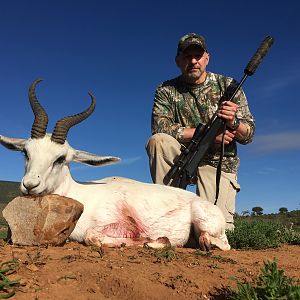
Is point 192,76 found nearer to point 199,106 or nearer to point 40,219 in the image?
point 199,106

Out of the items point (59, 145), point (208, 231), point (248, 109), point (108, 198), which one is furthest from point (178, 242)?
point (248, 109)

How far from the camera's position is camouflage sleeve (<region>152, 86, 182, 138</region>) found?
9.15 meters

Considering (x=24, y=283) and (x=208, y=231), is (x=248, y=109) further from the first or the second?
(x=24, y=283)

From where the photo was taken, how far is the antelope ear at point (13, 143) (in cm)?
613

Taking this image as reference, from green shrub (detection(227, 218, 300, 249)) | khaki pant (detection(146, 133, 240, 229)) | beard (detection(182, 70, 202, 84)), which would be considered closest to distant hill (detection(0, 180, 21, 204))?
beard (detection(182, 70, 202, 84))

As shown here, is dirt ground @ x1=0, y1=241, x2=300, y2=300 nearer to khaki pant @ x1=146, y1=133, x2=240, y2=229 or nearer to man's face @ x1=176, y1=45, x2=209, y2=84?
khaki pant @ x1=146, y1=133, x2=240, y2=229

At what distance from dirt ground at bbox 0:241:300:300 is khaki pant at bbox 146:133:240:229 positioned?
11.3ft

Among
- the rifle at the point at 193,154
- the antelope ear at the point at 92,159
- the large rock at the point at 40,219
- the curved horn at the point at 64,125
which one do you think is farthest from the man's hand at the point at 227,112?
the large rock at the point at 40,219

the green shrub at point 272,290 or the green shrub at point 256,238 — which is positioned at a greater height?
the green shrub at point 256,238

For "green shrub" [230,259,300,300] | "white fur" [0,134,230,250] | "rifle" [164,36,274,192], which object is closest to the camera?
"green shrub" [230,259,300,300]

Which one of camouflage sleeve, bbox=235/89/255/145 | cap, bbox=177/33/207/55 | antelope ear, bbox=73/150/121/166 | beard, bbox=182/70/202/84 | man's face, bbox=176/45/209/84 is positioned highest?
cap, bbox=177/33/207/55

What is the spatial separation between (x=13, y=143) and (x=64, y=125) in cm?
77

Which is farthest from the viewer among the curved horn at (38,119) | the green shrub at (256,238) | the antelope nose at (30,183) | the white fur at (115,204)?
the green shrub at (256,238)

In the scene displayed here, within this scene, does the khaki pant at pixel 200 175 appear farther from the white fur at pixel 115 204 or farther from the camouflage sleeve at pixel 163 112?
the white fur at pixel 115 204
